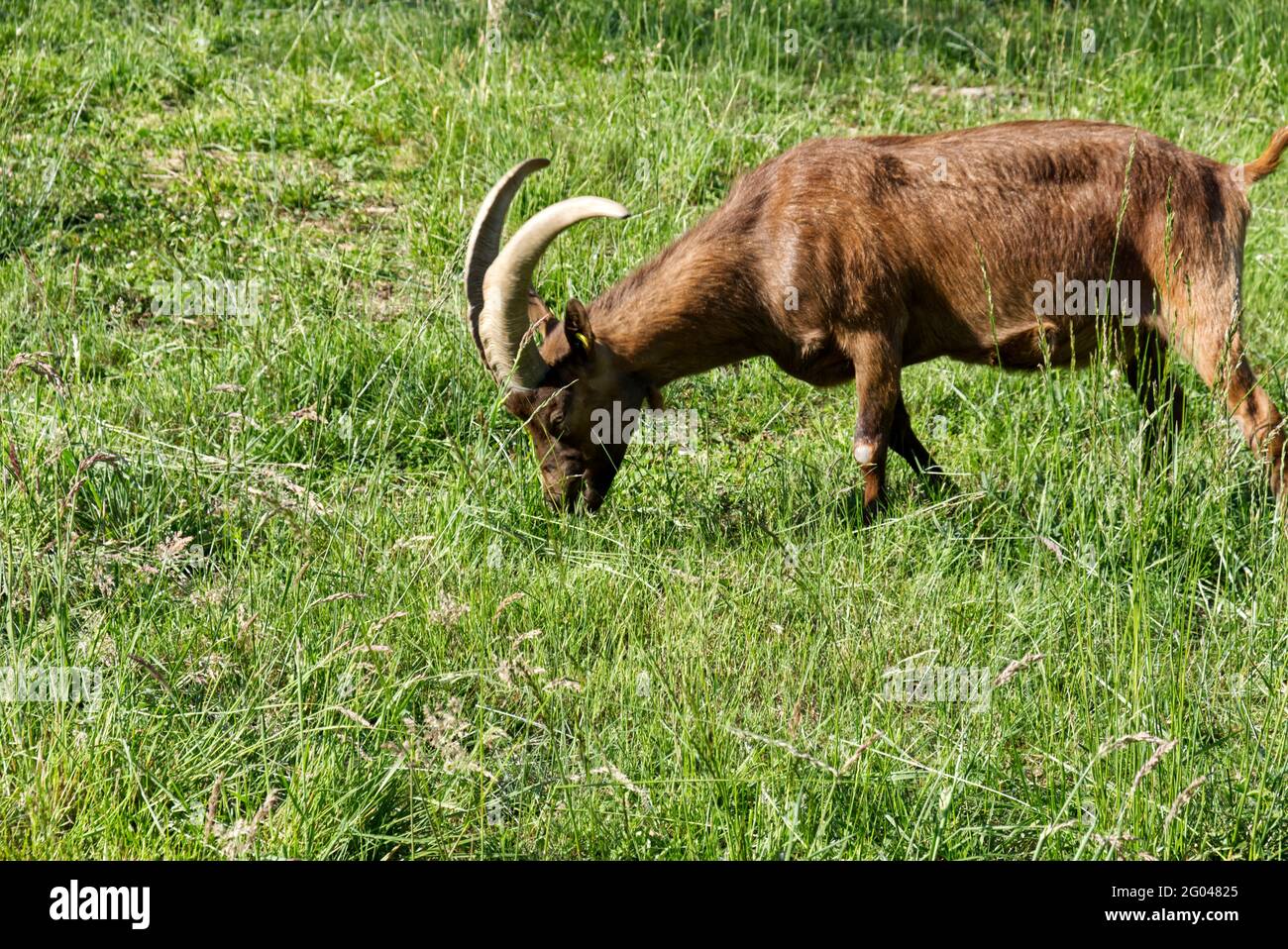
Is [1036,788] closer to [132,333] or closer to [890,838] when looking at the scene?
[890,838]

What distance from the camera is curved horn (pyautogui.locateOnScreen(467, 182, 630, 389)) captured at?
17.3 ft

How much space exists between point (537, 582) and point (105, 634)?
1352 millimetres

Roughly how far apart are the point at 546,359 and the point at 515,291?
37 cm

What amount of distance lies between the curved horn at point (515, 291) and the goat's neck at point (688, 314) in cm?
44

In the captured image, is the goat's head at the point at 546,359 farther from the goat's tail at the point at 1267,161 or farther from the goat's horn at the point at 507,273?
the goat's tail at the point at 1267,161

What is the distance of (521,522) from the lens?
542cm

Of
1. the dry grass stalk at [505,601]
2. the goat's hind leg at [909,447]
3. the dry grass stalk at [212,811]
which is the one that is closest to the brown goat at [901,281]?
the goat's hind leg at [909,447]

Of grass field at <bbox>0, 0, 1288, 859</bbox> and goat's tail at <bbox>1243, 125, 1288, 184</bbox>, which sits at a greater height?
goat's tail at <bbox>1243, 125, 1288, 184</bbox>

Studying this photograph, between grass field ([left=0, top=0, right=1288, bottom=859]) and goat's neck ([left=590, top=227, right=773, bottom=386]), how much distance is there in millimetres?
556

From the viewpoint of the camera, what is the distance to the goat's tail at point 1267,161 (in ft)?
18.9

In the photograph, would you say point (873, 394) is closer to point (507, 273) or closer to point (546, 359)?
point (546, 359)

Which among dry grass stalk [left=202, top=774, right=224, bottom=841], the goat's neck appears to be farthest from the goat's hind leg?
dry grass stalk [left=202, top=774, right=224, bottom=841]

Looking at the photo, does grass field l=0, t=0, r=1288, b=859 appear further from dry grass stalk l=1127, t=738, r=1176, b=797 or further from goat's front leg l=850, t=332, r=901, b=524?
goat's front leg l=850, t=332, r=901, b=524
